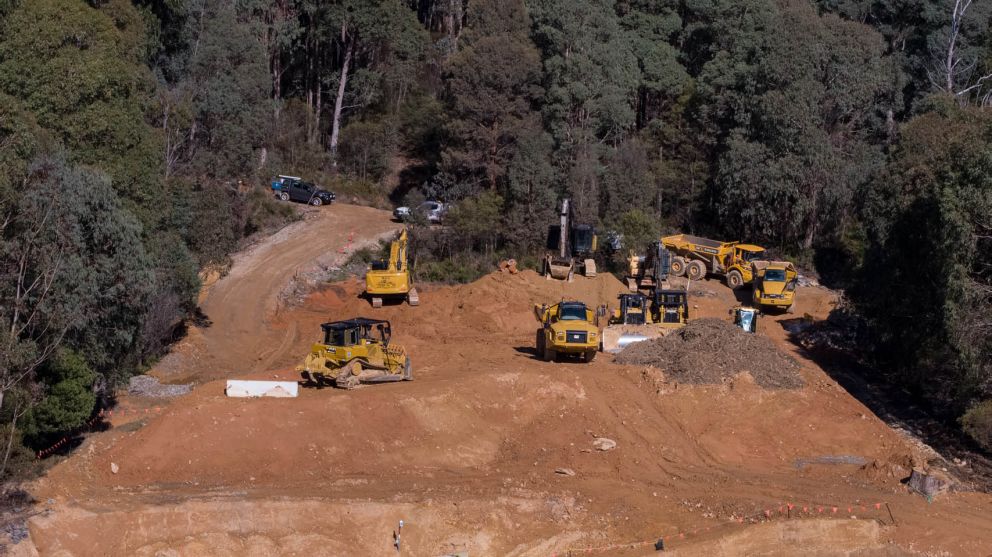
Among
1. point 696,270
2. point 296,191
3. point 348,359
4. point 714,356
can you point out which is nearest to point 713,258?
point 696,270

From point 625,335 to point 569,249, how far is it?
33.3 ft

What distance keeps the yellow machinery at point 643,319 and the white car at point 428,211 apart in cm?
1399

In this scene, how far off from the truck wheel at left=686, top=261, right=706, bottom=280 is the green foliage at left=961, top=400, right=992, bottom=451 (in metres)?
16.8

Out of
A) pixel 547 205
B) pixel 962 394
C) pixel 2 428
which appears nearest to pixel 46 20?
pixel 2 428

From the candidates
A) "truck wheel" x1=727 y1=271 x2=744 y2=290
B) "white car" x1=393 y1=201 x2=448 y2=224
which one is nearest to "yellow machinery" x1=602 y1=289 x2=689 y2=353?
"truck wheel" x1=727 y1=271 x2=744 y2=290

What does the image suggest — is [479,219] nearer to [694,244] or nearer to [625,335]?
[694,244]

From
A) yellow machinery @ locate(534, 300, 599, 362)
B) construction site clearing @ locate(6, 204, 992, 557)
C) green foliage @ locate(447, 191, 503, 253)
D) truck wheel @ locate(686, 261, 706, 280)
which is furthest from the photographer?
green foliage @ locate(447, 191, 503, 253)

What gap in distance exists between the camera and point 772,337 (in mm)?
36531

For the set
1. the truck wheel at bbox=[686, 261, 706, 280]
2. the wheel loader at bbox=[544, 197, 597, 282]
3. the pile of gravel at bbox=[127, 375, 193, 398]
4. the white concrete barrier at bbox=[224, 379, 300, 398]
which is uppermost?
the wheel loader at bbox=[544, 197, 597, 282]

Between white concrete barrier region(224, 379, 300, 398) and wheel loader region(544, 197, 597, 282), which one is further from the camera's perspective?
wheel loader region(544, 197, 597, 282)

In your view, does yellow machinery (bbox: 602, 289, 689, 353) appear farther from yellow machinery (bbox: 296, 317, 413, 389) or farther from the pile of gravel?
the pile of gravel

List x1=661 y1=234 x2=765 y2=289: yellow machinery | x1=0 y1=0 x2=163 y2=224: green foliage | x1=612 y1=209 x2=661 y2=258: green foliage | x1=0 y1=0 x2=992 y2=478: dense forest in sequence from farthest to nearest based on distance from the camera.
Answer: x1=612 y1=209 x2=661 y2=258: green foliage < x1=661 y1=234 x2=765 y2=289: yellow machinery < x1=0 y1=0 x2=163 y2=224: green foliage < x1=0 y1=0 x2=992 y2=478: dense forest

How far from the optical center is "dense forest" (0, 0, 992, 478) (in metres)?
26.8

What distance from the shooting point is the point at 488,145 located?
1980 inches
